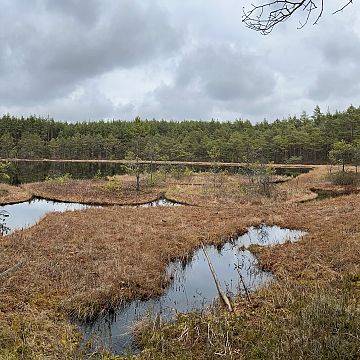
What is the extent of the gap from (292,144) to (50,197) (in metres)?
68.2

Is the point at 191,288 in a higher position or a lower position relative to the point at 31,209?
lower

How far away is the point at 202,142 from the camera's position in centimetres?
11162

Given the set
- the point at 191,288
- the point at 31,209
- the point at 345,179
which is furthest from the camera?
the point at 345,179

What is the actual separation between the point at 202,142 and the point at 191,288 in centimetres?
9761

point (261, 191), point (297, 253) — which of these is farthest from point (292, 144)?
point (297, 253)

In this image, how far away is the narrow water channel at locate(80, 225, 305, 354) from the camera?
11215mm

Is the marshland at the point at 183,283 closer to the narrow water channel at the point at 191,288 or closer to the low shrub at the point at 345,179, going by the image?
the narrow water channel at the point at 191,288

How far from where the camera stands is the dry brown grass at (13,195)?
1534 inches

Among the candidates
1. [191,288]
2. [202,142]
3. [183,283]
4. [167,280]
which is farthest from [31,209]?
[202,142]

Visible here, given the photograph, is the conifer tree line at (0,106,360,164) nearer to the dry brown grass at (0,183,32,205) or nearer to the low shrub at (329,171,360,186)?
the low shrub at (329,171,360,186)

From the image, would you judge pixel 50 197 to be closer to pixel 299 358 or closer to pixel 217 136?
pixel 299 358

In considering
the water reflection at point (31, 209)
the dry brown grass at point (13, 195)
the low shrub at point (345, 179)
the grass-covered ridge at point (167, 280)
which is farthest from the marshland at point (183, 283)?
the low shrub at point (345, 179)

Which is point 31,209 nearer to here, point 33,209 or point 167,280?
point 33,209

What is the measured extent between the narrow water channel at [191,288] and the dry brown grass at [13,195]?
25749 mm
